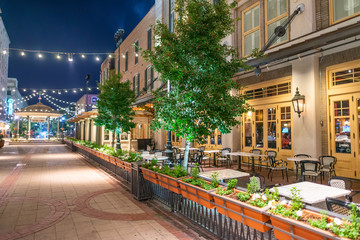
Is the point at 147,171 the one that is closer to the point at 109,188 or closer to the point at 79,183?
the point at 109,188

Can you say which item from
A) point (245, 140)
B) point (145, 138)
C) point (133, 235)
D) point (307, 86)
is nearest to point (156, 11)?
point (145, 138)

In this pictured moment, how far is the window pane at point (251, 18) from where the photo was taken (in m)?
12.5

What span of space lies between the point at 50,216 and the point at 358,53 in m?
10.3

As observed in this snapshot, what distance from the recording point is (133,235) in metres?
4.21

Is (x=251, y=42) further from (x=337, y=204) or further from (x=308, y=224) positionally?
(x=308, y=224)

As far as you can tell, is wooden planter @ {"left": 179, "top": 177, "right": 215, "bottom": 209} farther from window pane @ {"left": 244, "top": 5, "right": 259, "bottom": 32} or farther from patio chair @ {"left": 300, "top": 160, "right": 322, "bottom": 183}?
window pane @ {"left": 244, "top": 5, "right": 259, "bottom": 32}

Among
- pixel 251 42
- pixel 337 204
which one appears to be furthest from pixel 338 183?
pixel 251 42

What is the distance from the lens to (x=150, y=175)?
19.2 ft

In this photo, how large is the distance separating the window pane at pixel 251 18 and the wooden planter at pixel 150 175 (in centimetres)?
1013

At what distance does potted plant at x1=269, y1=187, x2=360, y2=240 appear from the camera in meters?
2.18

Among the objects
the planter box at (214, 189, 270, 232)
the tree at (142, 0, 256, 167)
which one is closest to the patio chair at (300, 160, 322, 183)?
the tree at (142, 0, 256, 167)

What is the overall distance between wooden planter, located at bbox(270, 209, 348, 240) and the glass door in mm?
7071

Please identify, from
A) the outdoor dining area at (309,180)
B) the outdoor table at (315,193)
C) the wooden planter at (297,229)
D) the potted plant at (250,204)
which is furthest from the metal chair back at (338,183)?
the wooden planter at (297,229)

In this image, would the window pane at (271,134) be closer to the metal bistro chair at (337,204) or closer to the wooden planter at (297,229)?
the metal bistro chair at (337,204)
